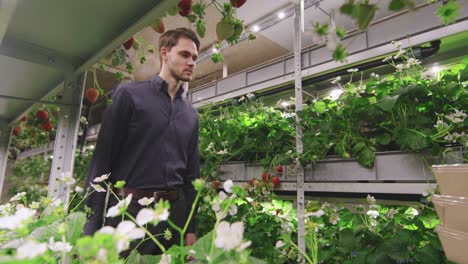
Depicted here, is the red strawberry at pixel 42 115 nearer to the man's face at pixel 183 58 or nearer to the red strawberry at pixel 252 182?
the man's face at pixel 183 58

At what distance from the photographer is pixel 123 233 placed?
21cm

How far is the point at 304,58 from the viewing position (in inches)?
107

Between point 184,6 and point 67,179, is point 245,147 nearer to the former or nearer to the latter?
point 184,6

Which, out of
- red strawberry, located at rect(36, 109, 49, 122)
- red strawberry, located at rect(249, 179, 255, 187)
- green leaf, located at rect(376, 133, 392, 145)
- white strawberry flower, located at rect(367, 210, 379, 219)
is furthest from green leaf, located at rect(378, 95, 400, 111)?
red strawberry, located at rect(36, 109, 49, 122)

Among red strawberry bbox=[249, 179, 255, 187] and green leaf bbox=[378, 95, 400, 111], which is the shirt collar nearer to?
red strawberry bbox=[249, 179, 255, 187]

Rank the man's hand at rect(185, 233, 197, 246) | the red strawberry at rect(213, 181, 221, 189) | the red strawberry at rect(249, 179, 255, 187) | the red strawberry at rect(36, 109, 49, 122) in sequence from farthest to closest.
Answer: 1. the red strawberry at rect(36, 109, 49, 122)
2. the red strawberry at rect(213, 181, 221, 189)
3. the red strawberry at rect(249, 179, 255, 187)
4. the man's hand at rect(185, 233, 197, 246)

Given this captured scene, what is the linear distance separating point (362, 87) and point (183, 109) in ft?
2.34

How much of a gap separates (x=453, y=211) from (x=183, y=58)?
0.94 metres

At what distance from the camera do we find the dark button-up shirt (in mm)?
932

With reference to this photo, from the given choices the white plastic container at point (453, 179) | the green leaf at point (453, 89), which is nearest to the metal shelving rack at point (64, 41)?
the white plastic container at point (453, 179)

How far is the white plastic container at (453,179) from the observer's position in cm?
38

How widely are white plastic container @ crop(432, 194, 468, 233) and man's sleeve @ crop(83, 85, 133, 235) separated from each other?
0.88 m

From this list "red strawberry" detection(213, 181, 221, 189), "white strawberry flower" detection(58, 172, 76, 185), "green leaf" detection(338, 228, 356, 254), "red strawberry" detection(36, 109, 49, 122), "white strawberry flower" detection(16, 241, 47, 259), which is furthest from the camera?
"red strawberry" detection(36, 109, 49, 122)

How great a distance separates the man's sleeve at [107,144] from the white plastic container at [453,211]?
88cm
